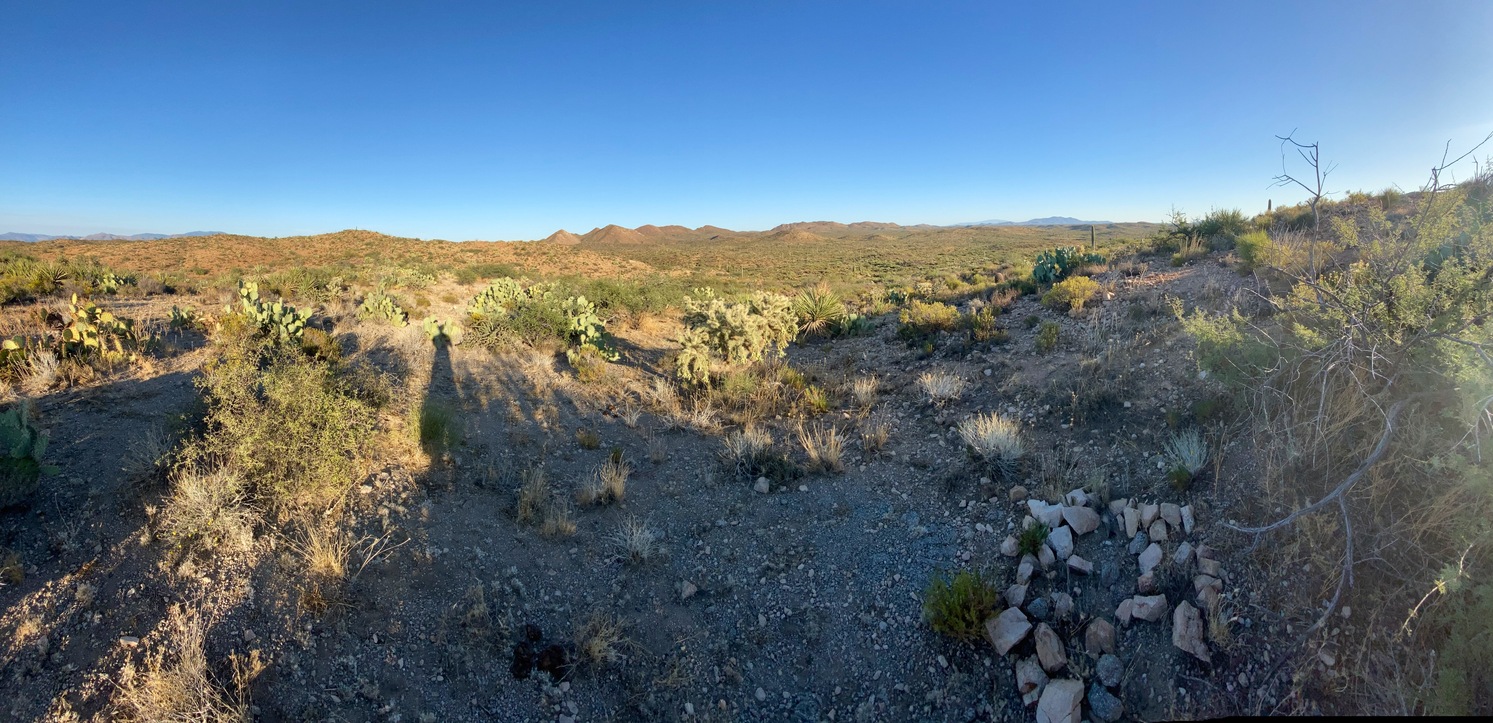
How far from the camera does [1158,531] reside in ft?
13.1

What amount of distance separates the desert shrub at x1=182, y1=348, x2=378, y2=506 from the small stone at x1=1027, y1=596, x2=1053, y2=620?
5173 millimetres

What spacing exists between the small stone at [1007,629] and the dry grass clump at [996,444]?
1859mm

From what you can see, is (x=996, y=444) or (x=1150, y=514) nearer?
(x=1150, y=514)

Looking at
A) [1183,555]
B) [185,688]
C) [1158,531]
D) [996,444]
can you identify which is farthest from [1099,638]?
[185,688]

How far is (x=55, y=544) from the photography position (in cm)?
372

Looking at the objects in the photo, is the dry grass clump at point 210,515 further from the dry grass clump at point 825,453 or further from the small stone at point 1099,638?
the small stone at point 1099,638

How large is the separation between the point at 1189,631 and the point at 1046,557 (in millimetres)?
959

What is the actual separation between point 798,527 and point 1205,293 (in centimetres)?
738

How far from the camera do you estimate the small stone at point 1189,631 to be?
10.5 ft

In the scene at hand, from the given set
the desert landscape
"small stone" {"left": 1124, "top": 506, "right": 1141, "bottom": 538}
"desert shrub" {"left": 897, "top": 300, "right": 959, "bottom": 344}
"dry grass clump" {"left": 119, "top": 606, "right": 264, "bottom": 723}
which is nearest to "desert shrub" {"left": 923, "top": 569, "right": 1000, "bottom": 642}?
the desert landscape

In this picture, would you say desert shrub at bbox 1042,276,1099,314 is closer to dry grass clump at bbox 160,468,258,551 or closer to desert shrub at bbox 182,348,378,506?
desert shrub at bbox 182,348,378,506

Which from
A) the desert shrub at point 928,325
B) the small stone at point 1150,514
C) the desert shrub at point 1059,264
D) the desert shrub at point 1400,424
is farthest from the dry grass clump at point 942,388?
the desert shrub at point 1059,264

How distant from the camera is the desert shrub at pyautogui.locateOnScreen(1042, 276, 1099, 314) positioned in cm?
977

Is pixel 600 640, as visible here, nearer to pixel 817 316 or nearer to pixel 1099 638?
pixel 1099 638
